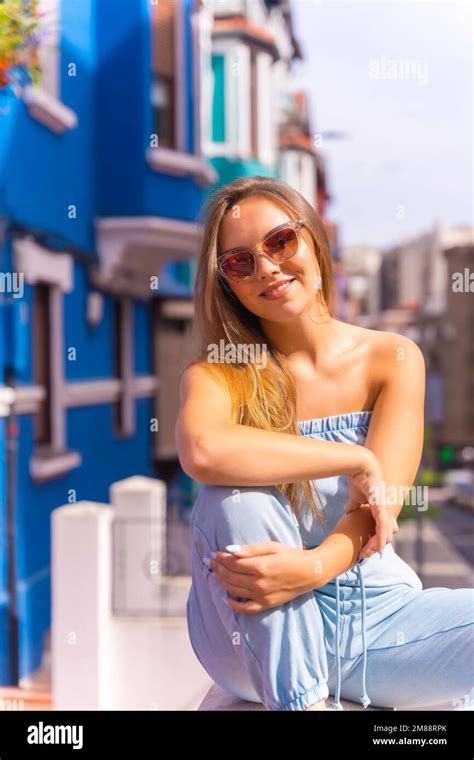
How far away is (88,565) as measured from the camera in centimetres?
465

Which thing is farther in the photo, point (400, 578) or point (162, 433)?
point (162, 433)

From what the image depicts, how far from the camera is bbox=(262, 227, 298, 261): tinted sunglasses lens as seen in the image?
1808 millimetres

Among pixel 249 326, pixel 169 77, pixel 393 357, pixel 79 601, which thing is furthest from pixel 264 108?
pixel 393 357

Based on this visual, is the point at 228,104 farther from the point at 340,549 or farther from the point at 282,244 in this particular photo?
the point at 340,549

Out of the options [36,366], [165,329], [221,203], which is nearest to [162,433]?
[165,329]

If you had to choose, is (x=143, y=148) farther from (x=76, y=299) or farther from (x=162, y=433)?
(x=162, y=433)

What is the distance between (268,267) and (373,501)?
531 mm

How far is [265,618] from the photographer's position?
158 cm

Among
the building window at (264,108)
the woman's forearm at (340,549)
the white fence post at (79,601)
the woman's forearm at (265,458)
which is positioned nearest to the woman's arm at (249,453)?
the woman's forearm at (265,458)

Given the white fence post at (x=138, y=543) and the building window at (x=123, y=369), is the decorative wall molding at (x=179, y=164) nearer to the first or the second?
the building window at (x=123, y=369)

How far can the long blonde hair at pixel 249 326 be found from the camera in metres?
1.76

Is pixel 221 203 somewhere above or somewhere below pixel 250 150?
below
